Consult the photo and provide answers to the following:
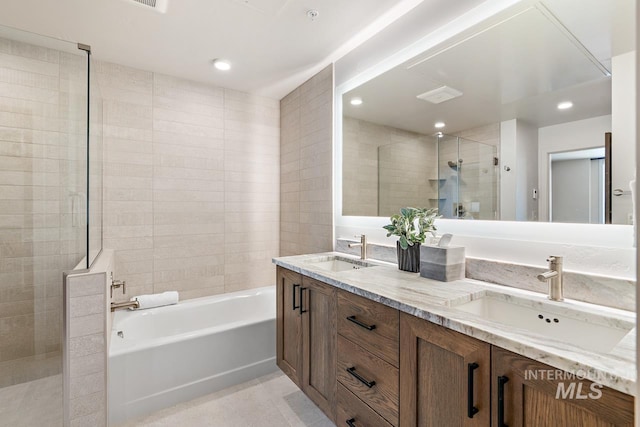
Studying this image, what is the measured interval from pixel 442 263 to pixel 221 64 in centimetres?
231

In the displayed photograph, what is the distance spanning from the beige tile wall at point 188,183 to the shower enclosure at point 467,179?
198 centimetres

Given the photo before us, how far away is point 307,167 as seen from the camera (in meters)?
2.85

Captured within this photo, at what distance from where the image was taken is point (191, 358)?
2.03 m

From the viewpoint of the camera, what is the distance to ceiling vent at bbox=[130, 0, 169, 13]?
176 centimetres

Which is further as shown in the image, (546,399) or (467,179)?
(467,179)

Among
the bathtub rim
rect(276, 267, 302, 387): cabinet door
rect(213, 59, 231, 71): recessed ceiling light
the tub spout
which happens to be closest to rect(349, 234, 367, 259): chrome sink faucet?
rect(276, 267, 302, 387): cabinet door

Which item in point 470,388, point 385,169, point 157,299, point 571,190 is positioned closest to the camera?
point 470,388

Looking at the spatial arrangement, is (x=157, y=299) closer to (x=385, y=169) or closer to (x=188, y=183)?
(x=188, y=183)

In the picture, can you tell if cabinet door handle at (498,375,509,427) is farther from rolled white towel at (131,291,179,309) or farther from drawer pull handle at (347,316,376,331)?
rolled white towel at (131,291,179,309)

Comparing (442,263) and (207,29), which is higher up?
(207,29)

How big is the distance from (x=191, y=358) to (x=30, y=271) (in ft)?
3.78

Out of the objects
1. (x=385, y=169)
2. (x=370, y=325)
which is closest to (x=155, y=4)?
(x=385, y=169)

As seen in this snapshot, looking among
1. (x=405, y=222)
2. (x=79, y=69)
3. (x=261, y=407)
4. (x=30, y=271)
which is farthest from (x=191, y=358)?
(x=79, y=69)

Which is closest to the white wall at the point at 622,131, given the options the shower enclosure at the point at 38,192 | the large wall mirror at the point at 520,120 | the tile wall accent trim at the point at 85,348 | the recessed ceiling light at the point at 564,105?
the large wall mirror at the point at 520,120
